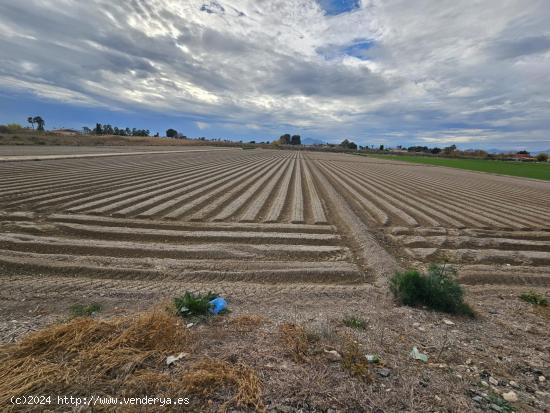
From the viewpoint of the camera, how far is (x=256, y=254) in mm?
6844

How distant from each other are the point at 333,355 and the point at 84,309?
3714 mm

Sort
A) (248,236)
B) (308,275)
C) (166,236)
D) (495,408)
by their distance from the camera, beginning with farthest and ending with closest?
1. (248,236)
2. (166,236)
3. (308,275)
4. (495,408)

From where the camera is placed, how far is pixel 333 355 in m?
3.15

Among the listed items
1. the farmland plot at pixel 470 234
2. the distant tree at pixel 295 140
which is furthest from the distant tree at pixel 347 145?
the farmland plot at pixel 470 234

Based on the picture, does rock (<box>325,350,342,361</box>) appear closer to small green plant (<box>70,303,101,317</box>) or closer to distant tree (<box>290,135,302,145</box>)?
small green plant (<box>70,303,101,317</box>)

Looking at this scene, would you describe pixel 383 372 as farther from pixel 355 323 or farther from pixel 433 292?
pixel 433 292

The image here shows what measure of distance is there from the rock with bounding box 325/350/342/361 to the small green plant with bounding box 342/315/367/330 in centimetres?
76

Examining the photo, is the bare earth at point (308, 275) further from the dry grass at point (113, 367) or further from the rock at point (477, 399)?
the dry grass at point (113, 367)

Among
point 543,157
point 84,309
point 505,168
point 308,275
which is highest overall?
point 543,157

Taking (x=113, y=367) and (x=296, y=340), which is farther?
(x=296, y=340)

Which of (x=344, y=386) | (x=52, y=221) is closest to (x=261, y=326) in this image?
(x=344, y=386)

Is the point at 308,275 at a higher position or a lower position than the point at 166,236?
lower

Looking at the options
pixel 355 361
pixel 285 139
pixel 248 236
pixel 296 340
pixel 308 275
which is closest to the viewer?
pixel 355 361

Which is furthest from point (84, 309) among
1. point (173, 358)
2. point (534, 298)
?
point (534, 298)
